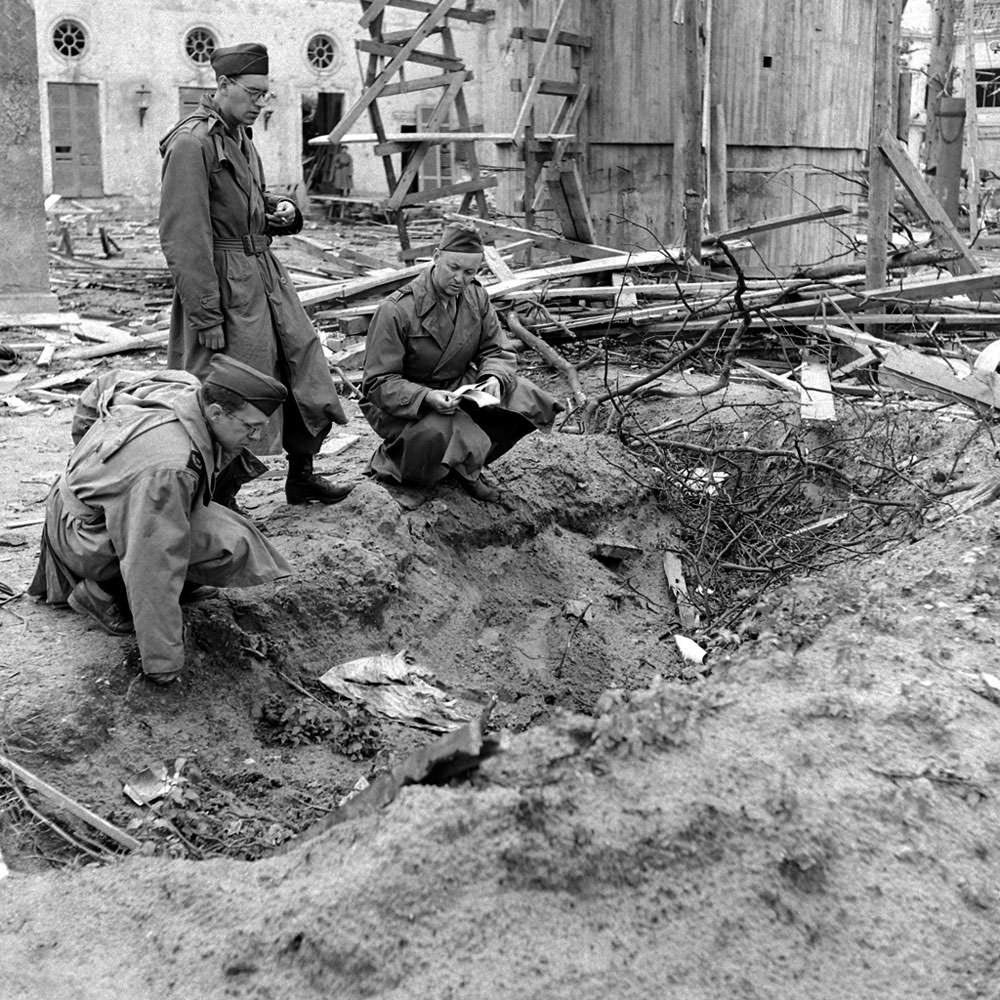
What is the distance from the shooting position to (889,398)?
8.06m

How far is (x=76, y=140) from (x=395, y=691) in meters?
29.0

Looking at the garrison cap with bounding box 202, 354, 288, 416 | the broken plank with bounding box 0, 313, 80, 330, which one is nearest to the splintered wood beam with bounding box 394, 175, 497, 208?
the broken plank with bounding box 0, 313, 80, 330

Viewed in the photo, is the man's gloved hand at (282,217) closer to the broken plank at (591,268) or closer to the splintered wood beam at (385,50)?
the broken plank at (591,268)

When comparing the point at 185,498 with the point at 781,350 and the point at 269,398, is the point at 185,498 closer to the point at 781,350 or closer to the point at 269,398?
the point at 269,398

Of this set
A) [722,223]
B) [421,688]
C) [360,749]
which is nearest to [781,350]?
[722,223]

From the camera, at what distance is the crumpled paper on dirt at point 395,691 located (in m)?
4.96

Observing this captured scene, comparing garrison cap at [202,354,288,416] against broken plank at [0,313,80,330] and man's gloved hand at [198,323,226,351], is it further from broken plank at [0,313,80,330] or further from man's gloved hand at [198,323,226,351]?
broken plank at [0,313,80,330]

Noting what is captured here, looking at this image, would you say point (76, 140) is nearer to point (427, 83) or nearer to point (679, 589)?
point (427, 83)

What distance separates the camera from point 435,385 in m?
6.41

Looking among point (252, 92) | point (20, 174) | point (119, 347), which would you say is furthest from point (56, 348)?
point (252, 92)

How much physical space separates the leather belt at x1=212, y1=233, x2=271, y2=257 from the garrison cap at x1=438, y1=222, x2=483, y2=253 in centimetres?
86

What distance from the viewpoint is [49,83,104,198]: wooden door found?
99.2ft

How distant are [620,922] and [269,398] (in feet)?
8.22

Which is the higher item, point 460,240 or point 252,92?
point 252,92
